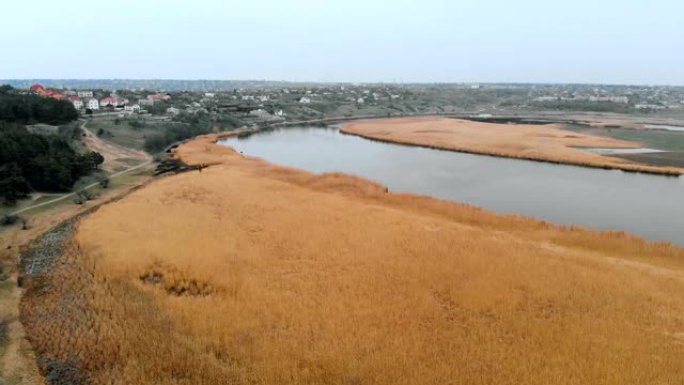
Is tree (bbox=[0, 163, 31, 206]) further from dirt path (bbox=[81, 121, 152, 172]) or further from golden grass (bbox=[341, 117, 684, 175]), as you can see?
golden grass (bbox=[341, 117, 684, 175])

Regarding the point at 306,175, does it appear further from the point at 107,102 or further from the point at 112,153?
the point at 107,102

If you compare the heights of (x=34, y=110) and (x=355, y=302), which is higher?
(x=34, y=110)

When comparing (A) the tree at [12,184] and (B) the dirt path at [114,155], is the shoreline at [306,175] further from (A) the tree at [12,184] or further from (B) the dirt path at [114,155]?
(A) the tree at [12,184]

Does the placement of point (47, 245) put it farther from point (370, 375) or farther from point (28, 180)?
point (370, 375)

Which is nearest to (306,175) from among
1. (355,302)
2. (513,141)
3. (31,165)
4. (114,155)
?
(31,165)

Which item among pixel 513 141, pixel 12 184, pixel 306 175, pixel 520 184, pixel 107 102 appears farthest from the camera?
pixel 107 102

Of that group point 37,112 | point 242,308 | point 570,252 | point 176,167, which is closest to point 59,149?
Result: point 176,167

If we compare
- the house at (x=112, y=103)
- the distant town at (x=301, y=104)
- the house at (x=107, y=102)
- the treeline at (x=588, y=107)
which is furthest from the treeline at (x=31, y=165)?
the treeline at (x=588, y=107)
